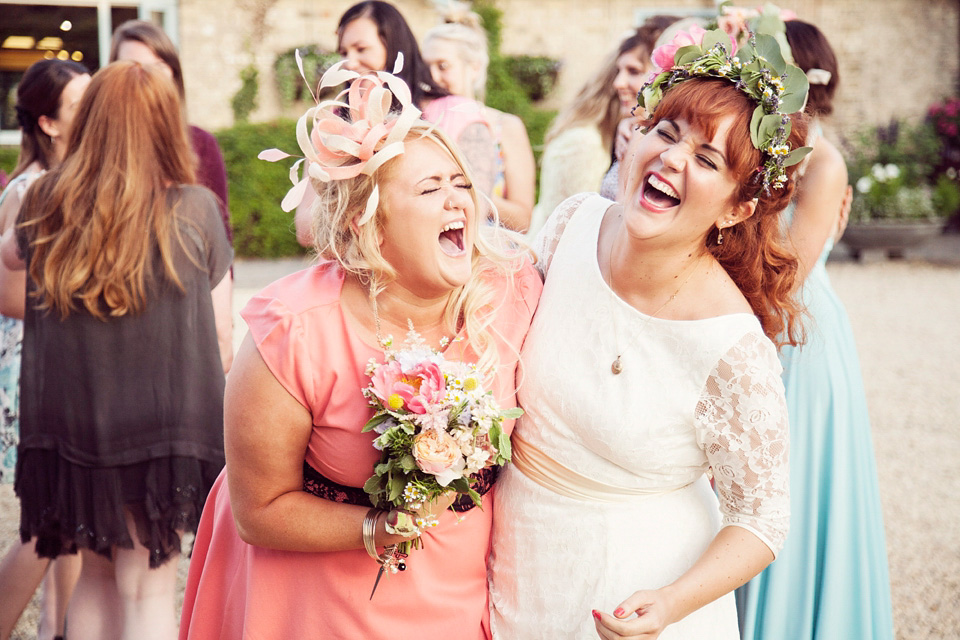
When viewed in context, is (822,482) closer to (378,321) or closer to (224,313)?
(378,321)

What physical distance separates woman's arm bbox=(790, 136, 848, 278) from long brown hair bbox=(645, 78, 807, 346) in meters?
0.77

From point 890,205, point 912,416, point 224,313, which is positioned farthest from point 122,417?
point 890,205

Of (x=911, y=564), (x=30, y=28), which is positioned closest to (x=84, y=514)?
(x=911, y=564)

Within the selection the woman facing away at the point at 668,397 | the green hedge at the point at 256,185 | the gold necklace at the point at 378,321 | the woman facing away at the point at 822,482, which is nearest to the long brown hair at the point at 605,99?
the woman facing away at the point at 822,482

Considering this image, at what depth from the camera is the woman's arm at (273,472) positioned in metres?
1.88

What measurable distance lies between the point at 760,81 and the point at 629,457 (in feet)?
3.05

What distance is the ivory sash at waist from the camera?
209 cm

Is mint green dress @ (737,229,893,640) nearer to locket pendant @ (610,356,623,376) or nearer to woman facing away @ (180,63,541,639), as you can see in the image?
locket pendant @ (610,356,623,376)

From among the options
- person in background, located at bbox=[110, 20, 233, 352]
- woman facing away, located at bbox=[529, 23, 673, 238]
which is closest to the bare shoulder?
woman facing away, located at bbox=[529, 23, 673, 238]

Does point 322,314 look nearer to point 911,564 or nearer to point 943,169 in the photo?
point 911,564

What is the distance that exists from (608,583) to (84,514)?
187 cm

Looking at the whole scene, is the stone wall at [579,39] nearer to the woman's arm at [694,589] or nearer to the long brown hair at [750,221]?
the long brown hair at [750,221]

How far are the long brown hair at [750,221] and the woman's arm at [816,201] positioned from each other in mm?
768

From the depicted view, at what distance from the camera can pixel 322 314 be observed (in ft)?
6.43
